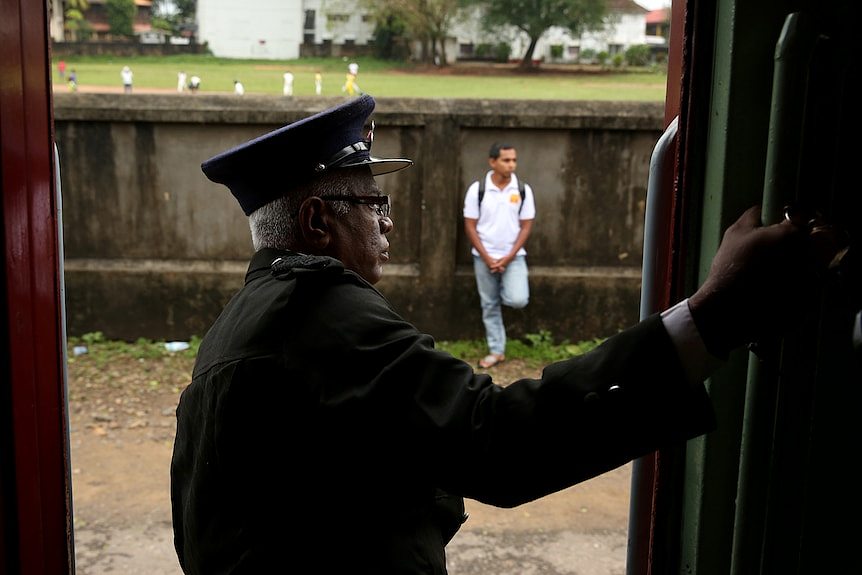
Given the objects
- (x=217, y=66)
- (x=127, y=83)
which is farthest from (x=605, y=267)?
(x=217, y=66)

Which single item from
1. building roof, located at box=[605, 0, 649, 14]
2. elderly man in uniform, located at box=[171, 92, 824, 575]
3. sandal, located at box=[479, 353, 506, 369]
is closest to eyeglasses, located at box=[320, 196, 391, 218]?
elderly man in uniform, located at box=[171, 92, 824, 575]

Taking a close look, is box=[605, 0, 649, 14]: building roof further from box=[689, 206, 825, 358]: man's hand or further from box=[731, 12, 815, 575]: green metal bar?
box=[689, 206, 825, 358]: man's hand

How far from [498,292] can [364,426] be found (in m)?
5.82

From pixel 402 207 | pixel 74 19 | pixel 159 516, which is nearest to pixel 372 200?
pixel 159 516

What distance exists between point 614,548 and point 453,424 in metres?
3.49

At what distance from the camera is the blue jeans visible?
7016 mm

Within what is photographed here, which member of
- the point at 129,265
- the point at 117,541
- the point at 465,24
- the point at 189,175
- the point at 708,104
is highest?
the point at 465,24

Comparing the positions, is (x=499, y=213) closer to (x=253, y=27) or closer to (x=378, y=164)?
(x=378, y=164)

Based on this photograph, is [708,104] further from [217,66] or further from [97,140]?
[217,66]

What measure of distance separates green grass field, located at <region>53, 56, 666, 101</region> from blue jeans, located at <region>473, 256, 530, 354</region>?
33.5ft

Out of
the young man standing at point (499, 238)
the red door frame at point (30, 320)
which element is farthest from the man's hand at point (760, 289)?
the young man standing at point (499, 238)

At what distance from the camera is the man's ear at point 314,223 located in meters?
1.73

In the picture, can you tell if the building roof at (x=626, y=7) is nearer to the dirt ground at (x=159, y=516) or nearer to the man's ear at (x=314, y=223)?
the dirt ground at (x=159, y=516)

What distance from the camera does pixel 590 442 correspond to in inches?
48.1
